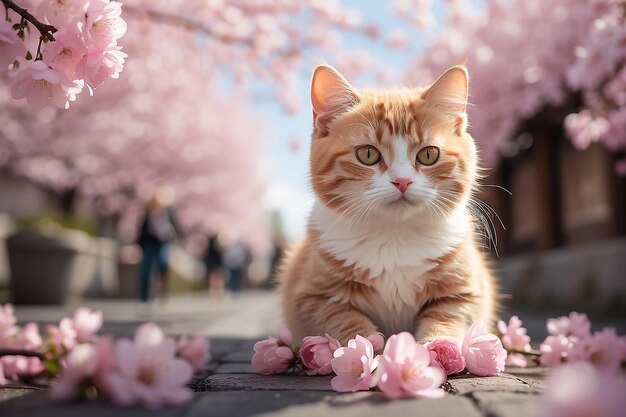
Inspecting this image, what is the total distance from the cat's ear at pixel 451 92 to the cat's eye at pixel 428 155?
234 mm

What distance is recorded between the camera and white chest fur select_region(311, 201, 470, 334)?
8.05ft

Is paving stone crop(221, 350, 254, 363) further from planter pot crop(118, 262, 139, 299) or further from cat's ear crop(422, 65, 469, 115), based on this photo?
planter pot crop(118, 262, 139, 299)

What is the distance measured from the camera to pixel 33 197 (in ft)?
58.6

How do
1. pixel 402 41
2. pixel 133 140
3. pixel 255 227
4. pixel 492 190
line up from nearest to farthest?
1. pixel 402 41
2. pixel 492 190
3. pixel 133 140
4. pixel 255 227

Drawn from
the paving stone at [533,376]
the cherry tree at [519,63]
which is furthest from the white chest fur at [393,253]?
the cherry tree at [519,63]

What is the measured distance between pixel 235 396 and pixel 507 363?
5.18 ft

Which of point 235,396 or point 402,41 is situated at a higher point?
point 402,41

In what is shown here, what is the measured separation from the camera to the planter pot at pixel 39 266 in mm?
9742

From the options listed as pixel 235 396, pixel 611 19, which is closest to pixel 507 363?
pixel 235 396

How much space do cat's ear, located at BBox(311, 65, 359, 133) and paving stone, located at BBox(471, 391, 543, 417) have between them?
51.9 inches

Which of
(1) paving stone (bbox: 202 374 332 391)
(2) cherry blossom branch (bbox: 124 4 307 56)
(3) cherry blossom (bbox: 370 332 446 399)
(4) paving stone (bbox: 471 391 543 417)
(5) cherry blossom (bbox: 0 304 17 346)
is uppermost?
(2) cherry blossom branch (bbox: 124 4 307 56)

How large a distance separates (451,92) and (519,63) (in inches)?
259

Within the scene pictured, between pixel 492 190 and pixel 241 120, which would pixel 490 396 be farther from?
pixel 241 120

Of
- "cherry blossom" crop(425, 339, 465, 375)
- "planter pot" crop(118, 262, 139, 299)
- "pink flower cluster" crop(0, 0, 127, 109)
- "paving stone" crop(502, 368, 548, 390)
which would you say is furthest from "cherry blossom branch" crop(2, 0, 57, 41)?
"planter pot" crop(118, 262, 139, 299)
